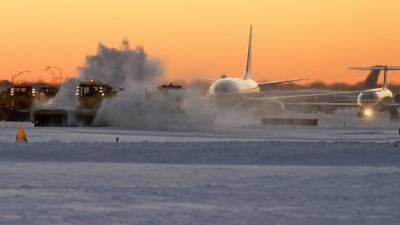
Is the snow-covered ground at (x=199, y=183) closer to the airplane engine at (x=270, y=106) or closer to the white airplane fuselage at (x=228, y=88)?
the white airplane fuselage at (x=228, y=88)

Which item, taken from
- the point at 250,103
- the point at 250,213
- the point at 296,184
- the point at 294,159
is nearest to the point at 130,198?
the point at 250,213

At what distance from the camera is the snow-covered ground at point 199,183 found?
49.4ft

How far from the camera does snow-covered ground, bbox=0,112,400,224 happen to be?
15047 mm

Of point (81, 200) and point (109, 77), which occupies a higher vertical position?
point (109, 77)

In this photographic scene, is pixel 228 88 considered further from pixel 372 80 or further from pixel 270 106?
pixel 372 80

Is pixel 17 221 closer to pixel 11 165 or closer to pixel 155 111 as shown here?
pixel 11 165

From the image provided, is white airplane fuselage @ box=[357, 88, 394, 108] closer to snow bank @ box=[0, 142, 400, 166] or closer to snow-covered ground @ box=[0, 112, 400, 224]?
snow-covered ground @ box=[0, 112, 400, 224]

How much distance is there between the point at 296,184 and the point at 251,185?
115 cm

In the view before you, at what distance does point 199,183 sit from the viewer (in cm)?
2077

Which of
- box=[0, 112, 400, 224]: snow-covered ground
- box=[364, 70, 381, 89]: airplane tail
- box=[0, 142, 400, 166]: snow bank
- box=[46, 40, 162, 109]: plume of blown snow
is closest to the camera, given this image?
box=[0, 112, 400, 224]: snow-covered ground

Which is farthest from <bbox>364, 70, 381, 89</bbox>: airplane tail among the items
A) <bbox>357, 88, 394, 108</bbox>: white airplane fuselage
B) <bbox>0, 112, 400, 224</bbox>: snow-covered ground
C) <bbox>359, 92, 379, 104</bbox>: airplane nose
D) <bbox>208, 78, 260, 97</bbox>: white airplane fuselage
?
<bbox>0, 112, 400, 224</bbox>: snow-covered ground

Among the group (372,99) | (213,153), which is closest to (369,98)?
(372,99)

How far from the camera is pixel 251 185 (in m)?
20.4

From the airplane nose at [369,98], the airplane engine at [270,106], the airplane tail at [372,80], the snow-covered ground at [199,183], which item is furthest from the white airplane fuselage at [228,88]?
the airplane tail at [372,80]
